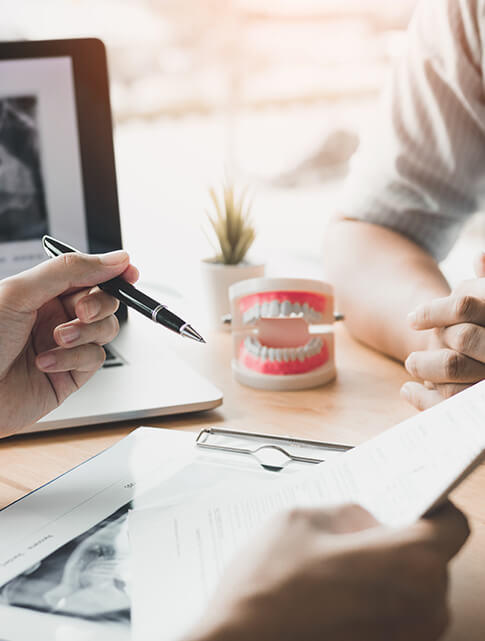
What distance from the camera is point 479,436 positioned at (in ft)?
1.34

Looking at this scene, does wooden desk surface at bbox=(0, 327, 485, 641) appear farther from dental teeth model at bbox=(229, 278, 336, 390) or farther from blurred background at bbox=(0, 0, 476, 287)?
blurred background at bbox=(0, 0, 476, 287)

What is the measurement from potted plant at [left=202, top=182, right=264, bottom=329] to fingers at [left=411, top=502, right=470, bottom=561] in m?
0.69

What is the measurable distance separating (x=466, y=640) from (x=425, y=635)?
2.7 inches

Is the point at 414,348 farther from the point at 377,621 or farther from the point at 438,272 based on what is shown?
the point at 377,621

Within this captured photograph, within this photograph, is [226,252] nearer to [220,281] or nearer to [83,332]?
[220,281]

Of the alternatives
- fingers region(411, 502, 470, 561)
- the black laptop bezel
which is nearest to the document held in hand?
fingers region(411, 502, 470, 561)

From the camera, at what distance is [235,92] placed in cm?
200

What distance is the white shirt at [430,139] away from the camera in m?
1.10

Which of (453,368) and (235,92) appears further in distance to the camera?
(235,92)

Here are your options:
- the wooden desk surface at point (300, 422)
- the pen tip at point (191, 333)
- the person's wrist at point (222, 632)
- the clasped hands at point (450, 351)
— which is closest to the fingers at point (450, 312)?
the clasped hands at point (450, 351)

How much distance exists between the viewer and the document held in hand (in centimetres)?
38

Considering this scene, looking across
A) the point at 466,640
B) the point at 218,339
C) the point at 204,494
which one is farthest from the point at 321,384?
the point at 466,640

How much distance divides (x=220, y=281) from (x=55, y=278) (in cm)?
45

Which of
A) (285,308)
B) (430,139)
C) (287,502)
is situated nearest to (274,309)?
(285,308)
